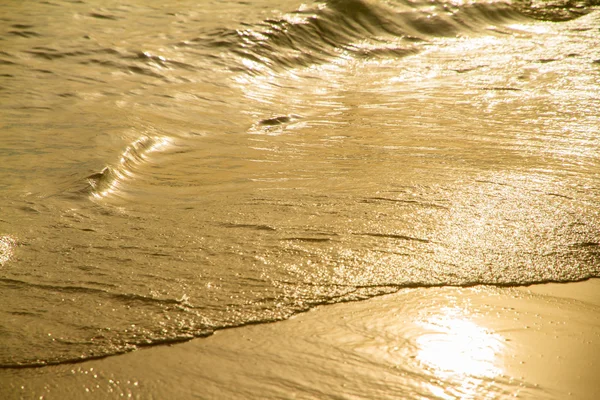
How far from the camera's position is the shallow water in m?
2.17

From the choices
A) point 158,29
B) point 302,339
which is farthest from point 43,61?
point 302,339

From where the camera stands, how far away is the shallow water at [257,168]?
217cm

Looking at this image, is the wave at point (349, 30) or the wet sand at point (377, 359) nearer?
the wet sand at point (377, 359)

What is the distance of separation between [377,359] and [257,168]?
5.74 feet

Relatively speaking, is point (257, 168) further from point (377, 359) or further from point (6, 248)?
point (377, 359)

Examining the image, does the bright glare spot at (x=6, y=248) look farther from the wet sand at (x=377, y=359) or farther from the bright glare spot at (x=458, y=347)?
the bright glare spot at (x=458, y=347)

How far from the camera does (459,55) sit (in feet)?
20.9

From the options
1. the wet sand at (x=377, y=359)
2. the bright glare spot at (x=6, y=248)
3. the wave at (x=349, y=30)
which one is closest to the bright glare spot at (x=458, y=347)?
the wet sand at (x=377, y=359)

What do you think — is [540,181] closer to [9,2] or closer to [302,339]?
[302,339]

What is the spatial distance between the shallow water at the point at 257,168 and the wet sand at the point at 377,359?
3.5 inches

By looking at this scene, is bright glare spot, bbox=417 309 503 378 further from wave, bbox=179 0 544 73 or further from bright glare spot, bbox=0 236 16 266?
wave, bbox=179 0 544 73

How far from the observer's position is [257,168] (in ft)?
11.2

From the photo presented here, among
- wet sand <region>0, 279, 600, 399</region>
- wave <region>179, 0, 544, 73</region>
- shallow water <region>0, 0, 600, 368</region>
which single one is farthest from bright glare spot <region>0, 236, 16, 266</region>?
wave <region>179, 0, 544, 73</region>

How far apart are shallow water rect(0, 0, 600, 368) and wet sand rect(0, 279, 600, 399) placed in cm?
9
